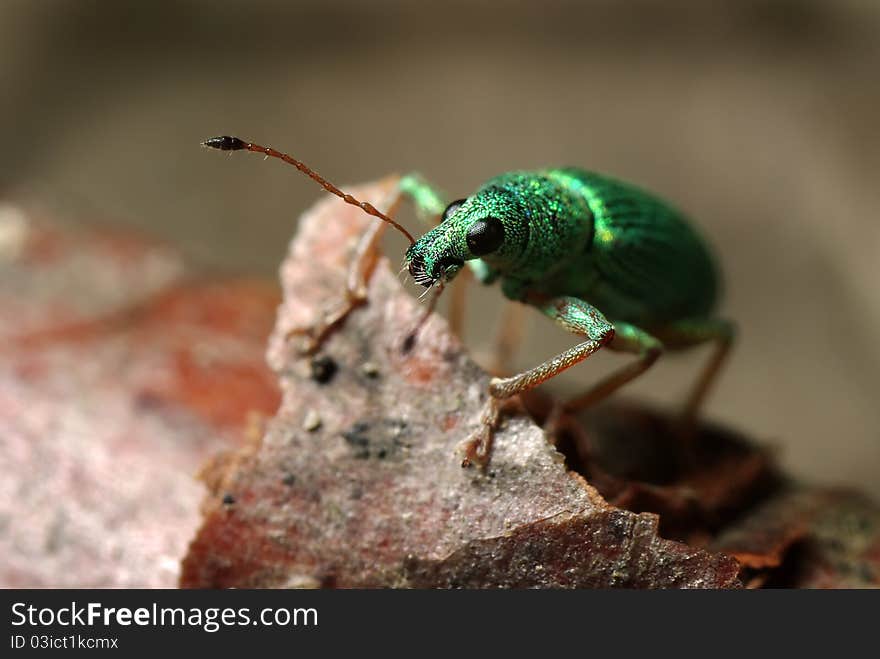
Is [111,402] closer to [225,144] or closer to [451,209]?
[225,144]

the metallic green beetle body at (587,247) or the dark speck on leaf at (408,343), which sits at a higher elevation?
the metallic green beetle body at (587,247)

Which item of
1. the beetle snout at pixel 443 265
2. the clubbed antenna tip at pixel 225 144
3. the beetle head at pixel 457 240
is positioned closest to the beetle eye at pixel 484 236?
the beetle head at pixel 457 240

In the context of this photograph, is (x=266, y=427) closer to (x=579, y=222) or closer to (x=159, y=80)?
(x=579, y=222)

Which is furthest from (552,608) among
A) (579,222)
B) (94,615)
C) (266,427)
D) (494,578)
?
(579,222)

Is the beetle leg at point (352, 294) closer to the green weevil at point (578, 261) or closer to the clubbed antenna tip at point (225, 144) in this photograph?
the green weevil at point (578, 261)

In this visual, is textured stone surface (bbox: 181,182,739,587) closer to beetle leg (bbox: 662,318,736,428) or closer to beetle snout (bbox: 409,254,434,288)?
beetle snout (bbox: 409,254,434,288)

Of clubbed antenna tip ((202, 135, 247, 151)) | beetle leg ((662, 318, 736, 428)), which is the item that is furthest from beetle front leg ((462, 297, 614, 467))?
clubbed antenna tip ((202, 135, 247, 151))
